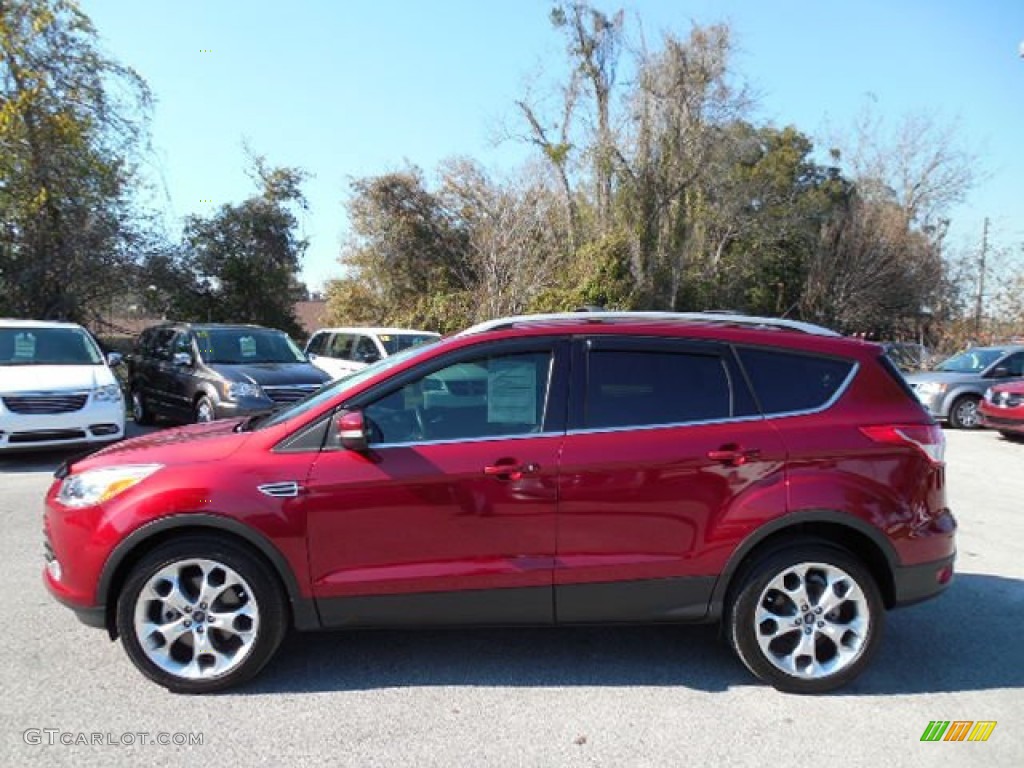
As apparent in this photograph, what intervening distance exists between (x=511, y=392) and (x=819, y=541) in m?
1.68

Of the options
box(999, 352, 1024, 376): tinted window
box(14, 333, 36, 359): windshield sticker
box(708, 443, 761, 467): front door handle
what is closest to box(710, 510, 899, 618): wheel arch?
box(708, 443, 761, 467): front door handle

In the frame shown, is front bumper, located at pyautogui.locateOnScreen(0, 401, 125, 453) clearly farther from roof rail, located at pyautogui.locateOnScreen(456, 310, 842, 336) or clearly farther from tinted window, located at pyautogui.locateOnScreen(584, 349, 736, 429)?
tinted window, located at pyautogui.locateOnScreen(584, 349, 736, 429)

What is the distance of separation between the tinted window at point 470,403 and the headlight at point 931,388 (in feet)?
44.4

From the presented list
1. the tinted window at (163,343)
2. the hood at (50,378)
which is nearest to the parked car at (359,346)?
the tinted window at (163,343)

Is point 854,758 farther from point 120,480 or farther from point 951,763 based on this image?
point 120,480

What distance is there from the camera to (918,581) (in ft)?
12.2

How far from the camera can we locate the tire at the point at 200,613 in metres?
3.49

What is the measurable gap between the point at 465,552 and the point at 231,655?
1204 millimetres

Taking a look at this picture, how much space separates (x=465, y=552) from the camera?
352cm

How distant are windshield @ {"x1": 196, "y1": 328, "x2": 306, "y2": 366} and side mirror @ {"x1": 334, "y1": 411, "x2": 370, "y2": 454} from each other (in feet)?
27.1

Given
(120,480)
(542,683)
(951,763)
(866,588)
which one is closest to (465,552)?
(542,683)

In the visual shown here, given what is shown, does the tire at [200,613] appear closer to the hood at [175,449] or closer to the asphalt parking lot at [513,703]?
the asphalt parking lot at [513,703]

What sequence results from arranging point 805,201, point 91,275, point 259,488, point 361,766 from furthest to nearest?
point 805,201 < point 91,275 < point 259,488 < point 361,766

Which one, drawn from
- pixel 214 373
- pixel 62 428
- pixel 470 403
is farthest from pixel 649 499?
pixel 214 373
